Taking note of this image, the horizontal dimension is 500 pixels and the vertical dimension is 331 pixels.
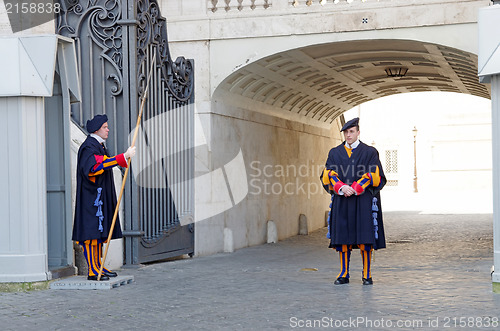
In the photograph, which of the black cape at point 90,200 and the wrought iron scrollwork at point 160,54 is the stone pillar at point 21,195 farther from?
the wrought iron scrollwork at point 160,54

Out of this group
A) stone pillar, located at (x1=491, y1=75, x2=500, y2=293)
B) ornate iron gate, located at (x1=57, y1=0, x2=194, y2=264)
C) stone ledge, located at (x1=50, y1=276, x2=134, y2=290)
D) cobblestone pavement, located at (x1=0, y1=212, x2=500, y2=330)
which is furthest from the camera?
ornate iron gate, located at (x1=57, y1=0, x2=194, y2=264)

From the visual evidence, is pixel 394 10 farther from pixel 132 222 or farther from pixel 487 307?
pixel 487 307

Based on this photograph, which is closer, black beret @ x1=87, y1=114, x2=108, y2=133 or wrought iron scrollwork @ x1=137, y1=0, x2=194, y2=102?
black beret @ x1=87, y1=114, x2=108, y2=133

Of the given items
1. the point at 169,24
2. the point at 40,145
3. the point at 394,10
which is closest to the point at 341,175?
the point at 40,145

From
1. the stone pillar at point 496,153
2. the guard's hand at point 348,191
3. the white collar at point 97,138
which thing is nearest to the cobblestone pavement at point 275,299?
the stone pillar at point 496,153

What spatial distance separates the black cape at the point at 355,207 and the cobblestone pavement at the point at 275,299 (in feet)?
1.78

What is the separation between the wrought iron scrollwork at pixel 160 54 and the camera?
38.4 ft

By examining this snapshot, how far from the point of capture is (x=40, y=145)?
8.98m

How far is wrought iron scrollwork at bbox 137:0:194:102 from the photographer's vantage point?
1170 cm

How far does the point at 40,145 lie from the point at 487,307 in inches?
194

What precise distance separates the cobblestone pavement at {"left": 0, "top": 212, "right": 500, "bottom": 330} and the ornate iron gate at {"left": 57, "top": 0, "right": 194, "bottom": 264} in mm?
647

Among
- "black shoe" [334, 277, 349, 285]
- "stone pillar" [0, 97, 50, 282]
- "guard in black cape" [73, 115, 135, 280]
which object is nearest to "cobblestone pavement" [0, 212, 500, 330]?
"black shoe" [334, 277, 349, 285]

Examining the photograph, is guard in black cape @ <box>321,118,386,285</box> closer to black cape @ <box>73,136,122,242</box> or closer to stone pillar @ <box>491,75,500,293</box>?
stone pillar @ <box>491,75,500,293</box>

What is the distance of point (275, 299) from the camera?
26.6ft
